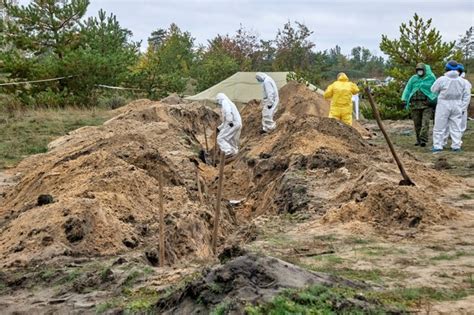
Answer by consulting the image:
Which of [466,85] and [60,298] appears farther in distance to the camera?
[466,85]

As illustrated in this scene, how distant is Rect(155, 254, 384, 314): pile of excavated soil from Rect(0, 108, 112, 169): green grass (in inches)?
533

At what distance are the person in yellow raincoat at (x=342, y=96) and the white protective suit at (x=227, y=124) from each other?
248cm

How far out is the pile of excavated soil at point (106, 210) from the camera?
7312mm

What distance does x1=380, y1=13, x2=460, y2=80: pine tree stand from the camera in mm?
23719

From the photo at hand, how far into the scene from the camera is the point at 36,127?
2339 cm

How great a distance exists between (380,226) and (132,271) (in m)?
2.96

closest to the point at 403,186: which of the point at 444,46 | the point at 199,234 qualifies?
the point at 199,234

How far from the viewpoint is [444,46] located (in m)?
23.8

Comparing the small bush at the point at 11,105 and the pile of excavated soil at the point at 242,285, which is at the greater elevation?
the pile of excavated soil at the point at 242,285

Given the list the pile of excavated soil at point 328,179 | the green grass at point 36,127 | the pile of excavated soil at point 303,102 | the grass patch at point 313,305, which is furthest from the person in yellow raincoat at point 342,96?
the grass patch at point 313,305

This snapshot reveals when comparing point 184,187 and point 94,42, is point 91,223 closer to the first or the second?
point 184,187

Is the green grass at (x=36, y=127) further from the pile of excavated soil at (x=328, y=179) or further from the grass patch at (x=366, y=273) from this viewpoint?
the grass patch at (x=366, y=273)

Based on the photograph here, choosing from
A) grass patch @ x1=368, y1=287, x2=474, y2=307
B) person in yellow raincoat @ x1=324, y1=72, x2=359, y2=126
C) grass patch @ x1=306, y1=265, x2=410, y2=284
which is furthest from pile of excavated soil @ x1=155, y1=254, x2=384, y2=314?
person in yellow raincoat @ x1=324, y1=72, x2=359, y2=126

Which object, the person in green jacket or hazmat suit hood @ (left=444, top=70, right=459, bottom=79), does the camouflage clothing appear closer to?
the person in green jacket
